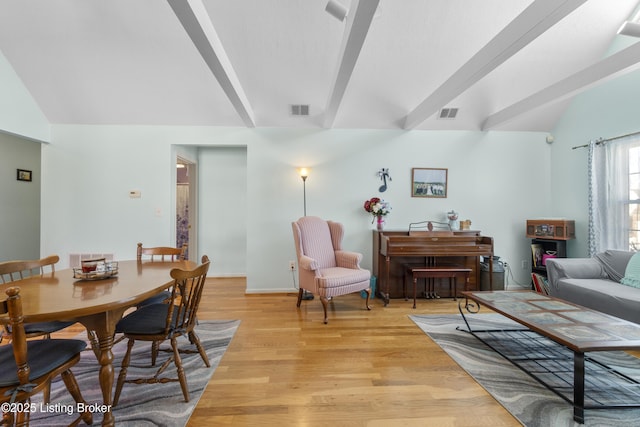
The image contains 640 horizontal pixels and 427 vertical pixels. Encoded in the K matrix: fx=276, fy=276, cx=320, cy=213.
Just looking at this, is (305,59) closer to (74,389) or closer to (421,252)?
(421,252)

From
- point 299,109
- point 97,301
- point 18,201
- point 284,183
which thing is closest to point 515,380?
point 97,301

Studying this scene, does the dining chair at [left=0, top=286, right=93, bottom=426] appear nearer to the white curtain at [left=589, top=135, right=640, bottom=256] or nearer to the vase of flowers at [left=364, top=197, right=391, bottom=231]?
the vase of flowers at [left=364, top=197, right=391, bottom=231]

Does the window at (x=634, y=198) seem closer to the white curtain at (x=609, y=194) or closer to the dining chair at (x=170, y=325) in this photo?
the white curtain at (x=609, y=194)

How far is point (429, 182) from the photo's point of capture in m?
4.17

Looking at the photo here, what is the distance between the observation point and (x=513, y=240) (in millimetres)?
4234

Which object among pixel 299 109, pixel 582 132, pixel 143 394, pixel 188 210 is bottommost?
pixel 143 394

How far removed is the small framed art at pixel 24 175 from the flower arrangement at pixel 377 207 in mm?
5482

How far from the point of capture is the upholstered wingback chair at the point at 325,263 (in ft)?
9.98

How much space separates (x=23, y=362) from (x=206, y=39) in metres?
2.15

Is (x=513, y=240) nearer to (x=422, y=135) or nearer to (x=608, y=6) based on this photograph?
(x=422, y=135)

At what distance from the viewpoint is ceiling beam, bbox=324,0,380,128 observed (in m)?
1.74

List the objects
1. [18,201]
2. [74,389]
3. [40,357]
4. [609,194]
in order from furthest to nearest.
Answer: [18,201] < [609,194] < [74,389] < [40,357]

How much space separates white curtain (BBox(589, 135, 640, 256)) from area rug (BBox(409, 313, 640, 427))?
5.75ft

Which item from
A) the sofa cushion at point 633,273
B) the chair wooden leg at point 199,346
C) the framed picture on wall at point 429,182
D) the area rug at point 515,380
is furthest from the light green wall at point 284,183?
the chair wooden leg at point 199,346
